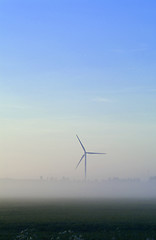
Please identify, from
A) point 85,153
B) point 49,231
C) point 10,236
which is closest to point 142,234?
point 49,231

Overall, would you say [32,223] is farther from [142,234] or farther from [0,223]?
[142,234]

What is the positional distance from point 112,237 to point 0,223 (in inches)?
853

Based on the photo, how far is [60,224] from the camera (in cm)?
5356

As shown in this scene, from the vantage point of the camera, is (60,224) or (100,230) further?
(60,224)

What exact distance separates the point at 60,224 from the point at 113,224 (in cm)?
860

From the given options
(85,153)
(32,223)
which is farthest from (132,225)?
(85,153)

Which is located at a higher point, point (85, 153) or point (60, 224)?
point (85, 153)

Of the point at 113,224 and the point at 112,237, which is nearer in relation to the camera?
the point at 112,237

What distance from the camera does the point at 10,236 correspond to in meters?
44.3

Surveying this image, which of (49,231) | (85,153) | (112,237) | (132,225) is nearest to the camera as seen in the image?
(112,237)

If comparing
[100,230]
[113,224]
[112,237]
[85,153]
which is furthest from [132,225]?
[85,153]

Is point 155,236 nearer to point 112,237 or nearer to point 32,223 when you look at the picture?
point 112,237

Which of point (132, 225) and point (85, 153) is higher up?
point (85, 153)

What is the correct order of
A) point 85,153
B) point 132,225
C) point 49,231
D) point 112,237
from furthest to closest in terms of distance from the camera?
point 85,153, point 132,225, point 49,231, point 112,237
